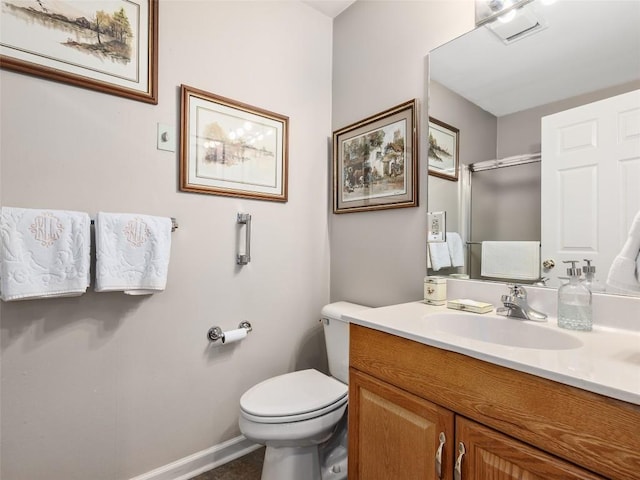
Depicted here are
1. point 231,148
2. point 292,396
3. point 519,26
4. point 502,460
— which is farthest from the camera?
point 231,148

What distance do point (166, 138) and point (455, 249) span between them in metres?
1.35

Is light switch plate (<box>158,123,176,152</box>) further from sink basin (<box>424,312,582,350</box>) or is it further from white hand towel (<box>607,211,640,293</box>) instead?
white hand towel (<box>607,211,640,293</box>)

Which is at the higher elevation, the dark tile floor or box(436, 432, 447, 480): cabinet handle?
box(436, 432, 447, 480): cabinet handle

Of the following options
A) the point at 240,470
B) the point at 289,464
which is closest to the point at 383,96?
the point at 289,464

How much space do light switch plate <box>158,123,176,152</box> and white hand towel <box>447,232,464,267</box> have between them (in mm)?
1283

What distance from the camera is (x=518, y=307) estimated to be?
1075 millimetres

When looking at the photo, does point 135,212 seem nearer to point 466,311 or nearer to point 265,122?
point 265,122

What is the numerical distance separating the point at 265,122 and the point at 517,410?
1.57 meters

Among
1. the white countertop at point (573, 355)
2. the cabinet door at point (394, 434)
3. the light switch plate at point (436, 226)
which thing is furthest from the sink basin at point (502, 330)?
the light switch plate at point (436, 226)

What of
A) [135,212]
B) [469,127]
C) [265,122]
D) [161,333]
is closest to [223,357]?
[161,333]

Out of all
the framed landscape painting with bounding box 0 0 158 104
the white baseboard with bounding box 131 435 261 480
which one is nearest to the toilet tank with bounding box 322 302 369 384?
the white baseboard with bounding box 131 435 261 480

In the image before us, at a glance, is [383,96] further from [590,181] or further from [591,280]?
[591,280]

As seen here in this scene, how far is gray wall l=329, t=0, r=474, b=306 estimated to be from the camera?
1480mm

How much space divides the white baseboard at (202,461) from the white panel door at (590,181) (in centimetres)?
157
